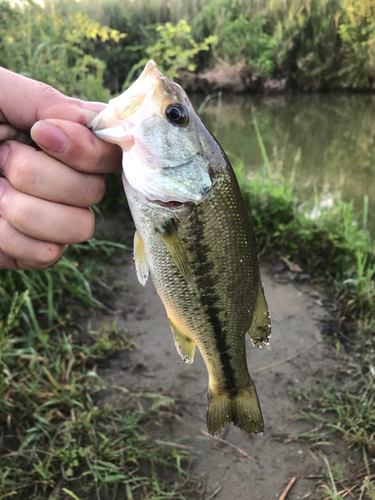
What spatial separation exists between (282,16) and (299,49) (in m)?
0.86

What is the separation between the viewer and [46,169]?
88cm

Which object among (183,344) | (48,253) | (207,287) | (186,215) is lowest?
(183,344)

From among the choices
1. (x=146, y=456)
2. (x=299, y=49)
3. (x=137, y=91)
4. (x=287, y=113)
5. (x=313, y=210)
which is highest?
(x=137, y=91)

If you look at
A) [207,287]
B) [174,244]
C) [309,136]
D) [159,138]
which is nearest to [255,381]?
[207,287]

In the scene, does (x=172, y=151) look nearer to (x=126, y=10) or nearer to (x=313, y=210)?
(x=313, y=210)

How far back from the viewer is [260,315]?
1.08m

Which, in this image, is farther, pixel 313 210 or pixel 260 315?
pixel 313 210

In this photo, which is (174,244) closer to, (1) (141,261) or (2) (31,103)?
(1) (141,261)

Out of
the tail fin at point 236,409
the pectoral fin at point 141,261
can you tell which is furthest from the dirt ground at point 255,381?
the pectoral fin at point 141,261

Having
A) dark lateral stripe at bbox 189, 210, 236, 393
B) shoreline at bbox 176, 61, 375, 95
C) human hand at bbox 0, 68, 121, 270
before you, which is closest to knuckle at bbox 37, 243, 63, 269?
human hand at bbox 0, 68, 121, 270

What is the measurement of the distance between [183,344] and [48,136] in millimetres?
727

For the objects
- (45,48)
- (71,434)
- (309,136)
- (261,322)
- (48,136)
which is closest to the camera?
(48,136)

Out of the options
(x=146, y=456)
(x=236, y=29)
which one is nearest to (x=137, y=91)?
(x=146, y=456)

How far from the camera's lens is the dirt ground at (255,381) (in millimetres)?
1752
